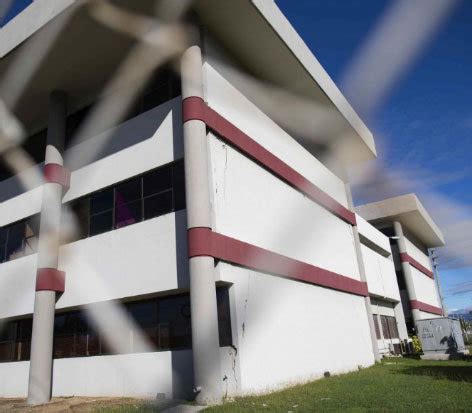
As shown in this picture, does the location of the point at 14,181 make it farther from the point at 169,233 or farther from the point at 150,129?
the point at 169,233

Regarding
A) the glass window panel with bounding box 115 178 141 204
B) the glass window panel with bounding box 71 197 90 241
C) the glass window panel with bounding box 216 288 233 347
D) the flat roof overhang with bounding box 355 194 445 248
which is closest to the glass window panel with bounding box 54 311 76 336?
the glass window panel with bounding box 71 197 90 241

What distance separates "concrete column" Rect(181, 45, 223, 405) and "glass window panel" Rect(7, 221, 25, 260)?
978cm

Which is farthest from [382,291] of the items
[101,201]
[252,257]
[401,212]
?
[101,201]

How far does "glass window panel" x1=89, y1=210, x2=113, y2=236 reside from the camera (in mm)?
15042

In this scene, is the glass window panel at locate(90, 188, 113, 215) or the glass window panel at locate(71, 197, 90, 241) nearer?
the glass window panel at locate(90, 188, 113, 215)

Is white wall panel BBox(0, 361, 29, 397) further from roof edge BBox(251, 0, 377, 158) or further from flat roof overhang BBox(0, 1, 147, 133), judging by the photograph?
roof edge BBox(251, 0, 377, 158)

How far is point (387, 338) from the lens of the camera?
28.6 m

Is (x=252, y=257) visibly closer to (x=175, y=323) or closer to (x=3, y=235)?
(x=175, y=323)

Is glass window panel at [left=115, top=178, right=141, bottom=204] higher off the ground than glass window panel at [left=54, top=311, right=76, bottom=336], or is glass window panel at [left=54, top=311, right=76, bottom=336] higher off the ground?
glass window panel at [left=115, top=178, right=141, bottom=204]

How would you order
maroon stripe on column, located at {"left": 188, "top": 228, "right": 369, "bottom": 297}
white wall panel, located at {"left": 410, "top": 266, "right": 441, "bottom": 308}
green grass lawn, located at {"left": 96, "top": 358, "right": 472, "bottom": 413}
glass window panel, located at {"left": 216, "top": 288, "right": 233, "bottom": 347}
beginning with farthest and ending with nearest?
white wall panel, located at {"left": 410, "top": 266, "right": 441, "bottom": 308}
glass window panel, located at {"left": 216, "top": 288, "right": 233, "bottom": 347}
maroon stripe on column, located at {"left": 188, "top": 228, "right": 369, "bottom": 297}
green grass lawn, located at {"left": 96, "top": 358, "right": 472, "bottom": 413}

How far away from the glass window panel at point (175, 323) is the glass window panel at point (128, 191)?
388 centimetres

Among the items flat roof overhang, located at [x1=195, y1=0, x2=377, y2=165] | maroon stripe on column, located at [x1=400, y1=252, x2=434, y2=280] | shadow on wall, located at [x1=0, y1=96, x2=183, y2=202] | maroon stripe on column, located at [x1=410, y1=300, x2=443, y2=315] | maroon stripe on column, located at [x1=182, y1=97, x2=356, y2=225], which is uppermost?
flat roof overhang, located at [x1=195, y1=0, x2=377, y2=165]

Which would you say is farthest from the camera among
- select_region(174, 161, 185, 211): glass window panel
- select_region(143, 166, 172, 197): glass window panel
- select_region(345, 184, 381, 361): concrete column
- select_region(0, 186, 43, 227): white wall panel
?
select_region(345, 184, 381, 361): concrete column

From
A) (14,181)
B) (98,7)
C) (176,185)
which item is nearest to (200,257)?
(176,185)
